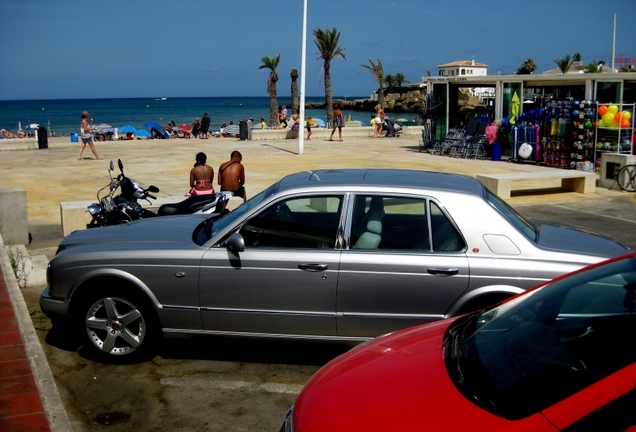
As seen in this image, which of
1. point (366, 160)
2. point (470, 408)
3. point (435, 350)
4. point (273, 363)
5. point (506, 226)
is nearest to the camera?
point (470, 408)

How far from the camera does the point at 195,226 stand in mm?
6562

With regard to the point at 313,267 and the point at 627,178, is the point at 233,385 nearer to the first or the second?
the point at 313,267

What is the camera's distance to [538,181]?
644 inches

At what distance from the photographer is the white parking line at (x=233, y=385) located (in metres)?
5.65

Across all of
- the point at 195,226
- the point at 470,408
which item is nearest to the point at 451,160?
the point at 195,226

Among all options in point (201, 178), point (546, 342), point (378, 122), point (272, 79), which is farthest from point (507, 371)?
point (272, 79)

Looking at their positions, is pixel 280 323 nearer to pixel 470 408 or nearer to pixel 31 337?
pixel 31 337

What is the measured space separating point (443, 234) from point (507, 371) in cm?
268

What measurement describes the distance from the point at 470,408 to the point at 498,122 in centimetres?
2078

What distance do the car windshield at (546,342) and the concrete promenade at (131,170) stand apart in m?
2.71

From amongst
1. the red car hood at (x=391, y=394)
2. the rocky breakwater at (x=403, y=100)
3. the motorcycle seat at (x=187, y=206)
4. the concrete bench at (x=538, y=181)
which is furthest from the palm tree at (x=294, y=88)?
the rocky breakwater at (x=403, y=100)

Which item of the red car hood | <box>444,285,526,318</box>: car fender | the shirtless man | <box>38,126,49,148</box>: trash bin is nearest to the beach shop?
the shirtless man

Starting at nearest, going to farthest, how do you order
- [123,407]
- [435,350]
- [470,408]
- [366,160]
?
[470,408] → [435,350] → [123,407] → [366,160]

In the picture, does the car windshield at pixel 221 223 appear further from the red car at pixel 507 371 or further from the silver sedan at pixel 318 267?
the red car at pixel 507 371
